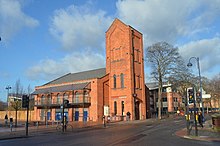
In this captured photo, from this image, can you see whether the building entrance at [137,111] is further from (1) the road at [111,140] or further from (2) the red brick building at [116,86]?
(1) the road at [111,140]

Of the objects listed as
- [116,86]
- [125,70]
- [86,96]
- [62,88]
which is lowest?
[86,96]

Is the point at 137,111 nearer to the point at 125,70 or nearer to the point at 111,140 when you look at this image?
the point at 125,70

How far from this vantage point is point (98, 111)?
47.1 m

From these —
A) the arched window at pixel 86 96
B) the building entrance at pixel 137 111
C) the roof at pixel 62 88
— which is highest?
the roof at pixel 62 88

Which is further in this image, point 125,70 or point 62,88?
point 62,88

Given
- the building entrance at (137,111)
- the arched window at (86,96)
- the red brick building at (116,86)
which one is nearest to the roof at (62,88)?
the red brick building at (116,86)

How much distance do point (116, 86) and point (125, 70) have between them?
3938mm

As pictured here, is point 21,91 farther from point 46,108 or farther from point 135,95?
point 135,95

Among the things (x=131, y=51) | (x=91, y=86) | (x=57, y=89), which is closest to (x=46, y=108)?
(x=57, y=89)

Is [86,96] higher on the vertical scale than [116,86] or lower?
lower

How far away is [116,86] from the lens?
4906cm

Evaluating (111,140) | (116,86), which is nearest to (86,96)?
(116,86)

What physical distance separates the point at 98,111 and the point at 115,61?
36.2 feet

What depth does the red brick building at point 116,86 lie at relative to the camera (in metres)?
47.0
